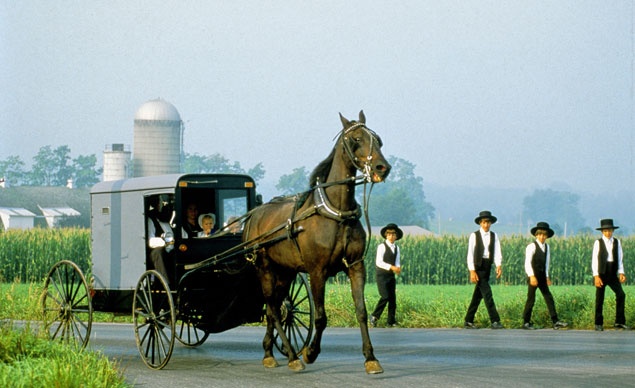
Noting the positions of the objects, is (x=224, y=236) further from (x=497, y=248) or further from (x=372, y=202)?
(x=372, y=202)

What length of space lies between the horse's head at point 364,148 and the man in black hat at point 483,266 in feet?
23.8

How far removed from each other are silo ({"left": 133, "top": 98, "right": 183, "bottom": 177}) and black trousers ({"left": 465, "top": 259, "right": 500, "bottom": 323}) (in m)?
69.4

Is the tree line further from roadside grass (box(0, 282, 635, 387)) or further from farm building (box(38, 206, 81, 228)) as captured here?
roadside grass (box(0, 282, 635, 387))

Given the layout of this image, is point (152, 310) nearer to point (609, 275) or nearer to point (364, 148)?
point (364, 148)

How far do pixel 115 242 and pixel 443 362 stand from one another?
4.85 m

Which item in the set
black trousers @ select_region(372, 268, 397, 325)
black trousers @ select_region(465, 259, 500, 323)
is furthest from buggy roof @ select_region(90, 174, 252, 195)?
black trousers @ select_region(372, 268, 397, 325)

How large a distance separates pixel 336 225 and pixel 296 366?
1733 mm

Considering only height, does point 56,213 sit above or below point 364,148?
above

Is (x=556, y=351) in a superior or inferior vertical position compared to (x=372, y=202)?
inferior

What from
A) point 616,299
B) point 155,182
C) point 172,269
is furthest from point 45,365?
point 616,299

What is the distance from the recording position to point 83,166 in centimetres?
13388

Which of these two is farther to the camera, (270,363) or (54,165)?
(54,165)

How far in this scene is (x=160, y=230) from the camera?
46.8 ft

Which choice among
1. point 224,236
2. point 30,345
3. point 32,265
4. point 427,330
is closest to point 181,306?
point 224,236
